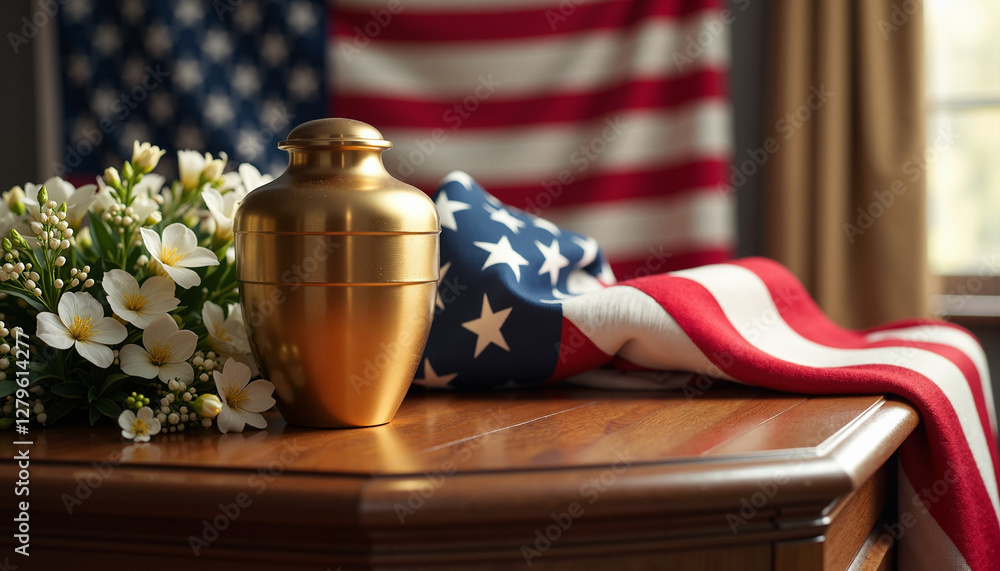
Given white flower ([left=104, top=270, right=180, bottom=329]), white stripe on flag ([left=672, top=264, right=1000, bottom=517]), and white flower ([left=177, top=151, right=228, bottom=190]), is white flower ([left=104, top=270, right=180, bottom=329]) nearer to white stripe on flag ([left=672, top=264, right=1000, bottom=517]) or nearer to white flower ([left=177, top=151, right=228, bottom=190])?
white flower ([left=177, top=151, right=228, bottom=190])

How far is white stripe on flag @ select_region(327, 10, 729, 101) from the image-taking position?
6.69 feet

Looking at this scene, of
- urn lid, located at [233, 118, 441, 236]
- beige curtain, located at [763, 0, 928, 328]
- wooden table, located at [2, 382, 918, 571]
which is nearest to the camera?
wooden table, located at [2, 382, 918, 571]

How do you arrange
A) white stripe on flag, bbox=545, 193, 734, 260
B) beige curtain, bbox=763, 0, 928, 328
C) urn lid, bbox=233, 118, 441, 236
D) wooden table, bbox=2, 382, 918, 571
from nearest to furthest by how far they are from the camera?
wooden table, bbox=2, 382, 918, 571 → urn lid, bbox=233, 118, 441, 236 → beige curtain, bbox=763, 0, 928, 328 → white stripe on flag, bbox=545, 193, 734, 260

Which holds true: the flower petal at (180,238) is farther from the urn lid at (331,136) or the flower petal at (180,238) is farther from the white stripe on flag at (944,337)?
the white stripe on flag at (944,337)

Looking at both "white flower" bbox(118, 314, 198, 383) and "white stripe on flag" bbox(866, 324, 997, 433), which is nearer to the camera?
"white flower" bbox(118, 314, 198, 383)

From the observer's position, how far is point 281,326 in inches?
24.3

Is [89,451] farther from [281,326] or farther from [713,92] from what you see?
[713,92]

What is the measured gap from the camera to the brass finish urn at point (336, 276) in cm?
60

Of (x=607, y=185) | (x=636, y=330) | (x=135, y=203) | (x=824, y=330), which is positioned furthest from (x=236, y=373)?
(x=607, y=185)

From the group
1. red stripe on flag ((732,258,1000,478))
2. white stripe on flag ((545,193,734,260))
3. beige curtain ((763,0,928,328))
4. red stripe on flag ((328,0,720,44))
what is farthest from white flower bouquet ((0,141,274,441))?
beige curtain ((763,0,928,328))

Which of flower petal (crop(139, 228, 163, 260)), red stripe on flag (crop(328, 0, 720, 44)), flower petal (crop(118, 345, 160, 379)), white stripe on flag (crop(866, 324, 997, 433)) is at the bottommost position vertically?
white stripe on flag (crop(866, 324, 997, 433))

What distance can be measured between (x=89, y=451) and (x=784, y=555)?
507 mm

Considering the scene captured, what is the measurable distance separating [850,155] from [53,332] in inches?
76.1

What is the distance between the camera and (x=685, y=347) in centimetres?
82
